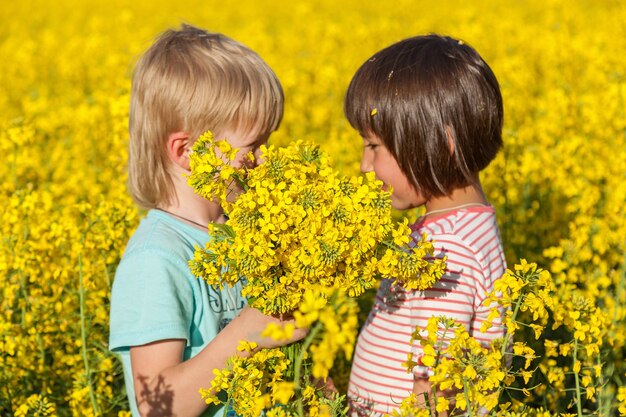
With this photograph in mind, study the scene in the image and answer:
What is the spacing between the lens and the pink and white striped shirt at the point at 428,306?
7.59 ft

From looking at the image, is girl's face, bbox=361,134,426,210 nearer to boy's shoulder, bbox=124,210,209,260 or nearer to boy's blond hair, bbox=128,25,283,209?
boy's blond hair, bbox=128,25,283,209

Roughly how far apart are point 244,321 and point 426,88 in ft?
2.86

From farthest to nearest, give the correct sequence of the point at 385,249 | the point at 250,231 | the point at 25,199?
the point at 25,199, the point at 385,249, the point at 250,231

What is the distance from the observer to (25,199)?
3.11 metres

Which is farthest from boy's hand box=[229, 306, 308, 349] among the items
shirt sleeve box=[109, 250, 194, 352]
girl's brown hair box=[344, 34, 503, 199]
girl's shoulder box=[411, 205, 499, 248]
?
girl's brown hair box=[344, 34, 503, 199]

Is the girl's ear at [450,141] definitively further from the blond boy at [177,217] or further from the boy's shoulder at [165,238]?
the boy's shoulder at [165,238]

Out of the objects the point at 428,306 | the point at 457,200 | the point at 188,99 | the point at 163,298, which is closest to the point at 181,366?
the point at 163,298

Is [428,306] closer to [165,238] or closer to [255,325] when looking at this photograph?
[255,325]

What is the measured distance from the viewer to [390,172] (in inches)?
99.6

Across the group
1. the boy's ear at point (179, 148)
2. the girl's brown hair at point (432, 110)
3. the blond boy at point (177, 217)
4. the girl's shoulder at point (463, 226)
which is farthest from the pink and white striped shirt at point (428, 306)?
the boy's ear at point (179, 148)

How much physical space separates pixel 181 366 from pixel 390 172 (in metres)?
0.84

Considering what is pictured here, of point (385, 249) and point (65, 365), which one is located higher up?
point (385, 249)

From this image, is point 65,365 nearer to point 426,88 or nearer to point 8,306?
point 8,306

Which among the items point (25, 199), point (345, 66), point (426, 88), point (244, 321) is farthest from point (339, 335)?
point (345, 66)
